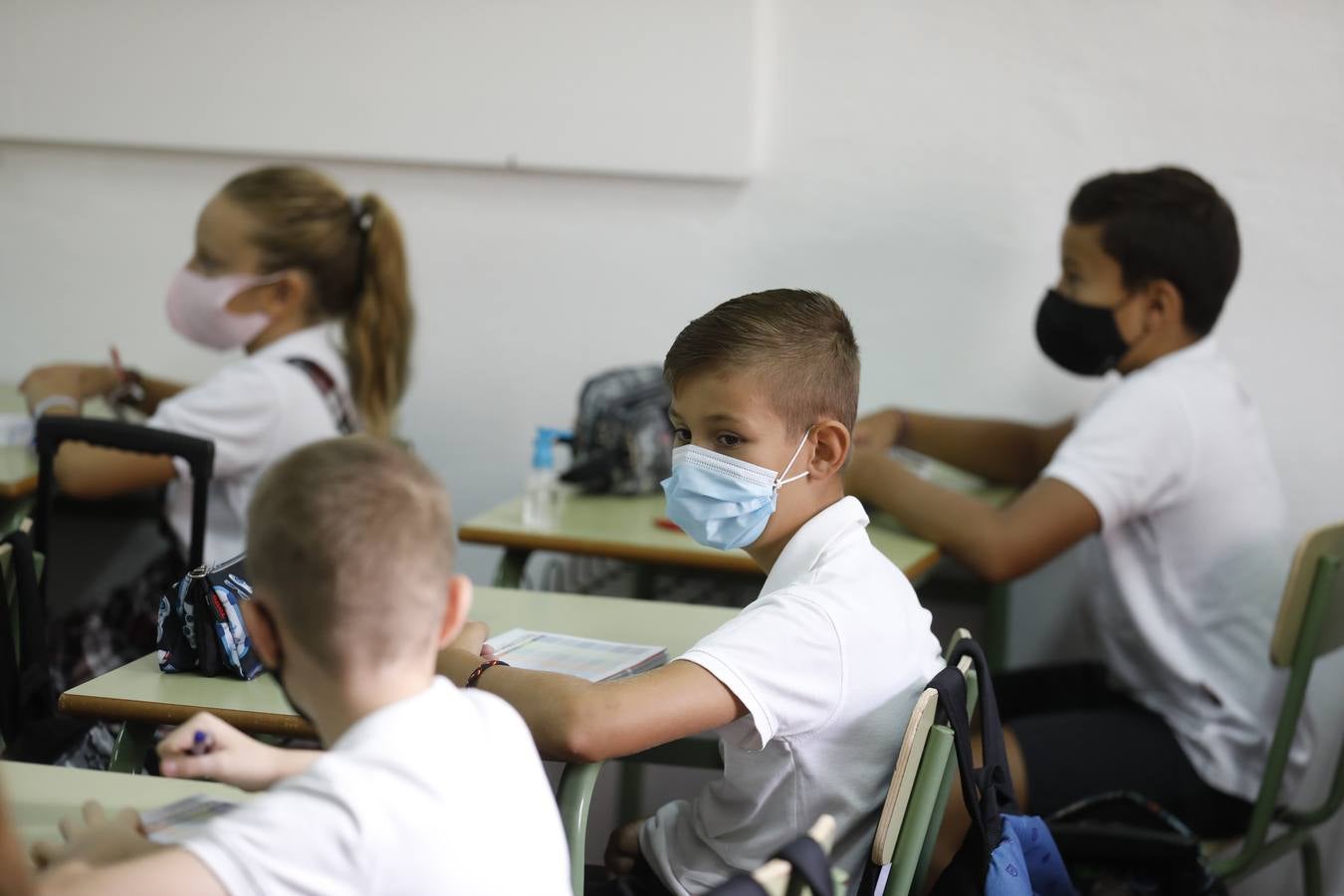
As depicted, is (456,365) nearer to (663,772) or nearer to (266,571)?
(663,772)

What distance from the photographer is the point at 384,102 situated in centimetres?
333

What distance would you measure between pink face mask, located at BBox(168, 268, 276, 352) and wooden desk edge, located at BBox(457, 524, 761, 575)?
2.40 feet

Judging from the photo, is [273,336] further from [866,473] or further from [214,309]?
[866,473]

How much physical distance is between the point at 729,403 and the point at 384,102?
2153 mm

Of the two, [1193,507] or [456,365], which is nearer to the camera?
[1193,507]

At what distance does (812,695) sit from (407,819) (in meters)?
0.54

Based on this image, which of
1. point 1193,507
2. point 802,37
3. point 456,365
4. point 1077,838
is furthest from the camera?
point 456,365

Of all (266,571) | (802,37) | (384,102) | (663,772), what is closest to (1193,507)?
(663,772)

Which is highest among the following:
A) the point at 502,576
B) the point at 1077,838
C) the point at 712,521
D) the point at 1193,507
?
the point at 712,521

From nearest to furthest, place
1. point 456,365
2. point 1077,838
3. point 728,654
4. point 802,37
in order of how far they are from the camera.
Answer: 1. point 728,654
2. point 1077,838
3. point 802,37
4. point 456,365

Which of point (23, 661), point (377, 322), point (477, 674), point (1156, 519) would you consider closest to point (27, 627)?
point (23, 661)

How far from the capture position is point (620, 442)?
2.75m

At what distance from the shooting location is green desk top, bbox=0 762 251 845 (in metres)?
1.19

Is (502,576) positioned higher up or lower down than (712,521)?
lower down
